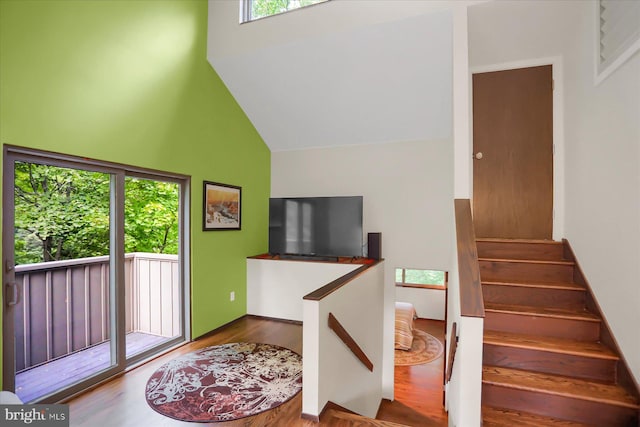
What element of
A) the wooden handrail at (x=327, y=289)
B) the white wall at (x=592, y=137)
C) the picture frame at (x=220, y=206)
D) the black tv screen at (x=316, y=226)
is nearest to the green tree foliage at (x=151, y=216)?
the picture frame at (x=220, y=206)

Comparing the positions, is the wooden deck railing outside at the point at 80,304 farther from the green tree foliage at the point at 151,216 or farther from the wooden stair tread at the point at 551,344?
the wooden stair tread at the point at 551,344

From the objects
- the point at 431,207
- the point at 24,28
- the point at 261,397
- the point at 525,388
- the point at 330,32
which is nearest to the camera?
the point at 525,388

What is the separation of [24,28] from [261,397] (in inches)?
122

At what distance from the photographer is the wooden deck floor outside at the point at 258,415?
2.09 metres

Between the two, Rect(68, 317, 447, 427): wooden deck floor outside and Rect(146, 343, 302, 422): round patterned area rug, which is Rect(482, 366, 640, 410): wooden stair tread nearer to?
Rect(68, 317, 447, 427): wooden deck floor outside

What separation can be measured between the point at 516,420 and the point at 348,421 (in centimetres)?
104

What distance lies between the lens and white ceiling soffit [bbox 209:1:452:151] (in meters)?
3.23

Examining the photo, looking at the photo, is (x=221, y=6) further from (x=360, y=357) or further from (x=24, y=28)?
(x=360, y=357)

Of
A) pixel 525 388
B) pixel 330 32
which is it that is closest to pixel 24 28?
pixel 330 32

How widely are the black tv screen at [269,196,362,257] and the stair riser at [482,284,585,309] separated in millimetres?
1816

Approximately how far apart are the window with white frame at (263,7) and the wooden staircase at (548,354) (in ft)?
11.3

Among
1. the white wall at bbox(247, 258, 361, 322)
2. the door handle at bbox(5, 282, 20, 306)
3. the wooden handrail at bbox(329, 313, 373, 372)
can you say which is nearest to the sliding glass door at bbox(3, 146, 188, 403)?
the door handle at bbox(5, 282, 20, 306)

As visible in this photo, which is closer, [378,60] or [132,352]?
[132,352]

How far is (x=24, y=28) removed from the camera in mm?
2062
